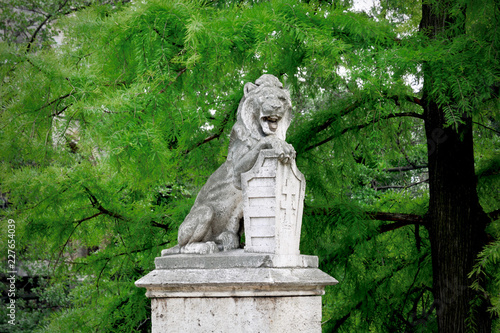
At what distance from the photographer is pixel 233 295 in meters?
3.55

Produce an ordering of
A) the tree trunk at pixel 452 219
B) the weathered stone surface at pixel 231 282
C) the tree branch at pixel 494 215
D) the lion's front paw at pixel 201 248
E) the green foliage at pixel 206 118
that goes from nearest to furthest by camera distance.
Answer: the weathered stone surface at pixel 231 282 < the lion's front paw at pixel 201 248 < the green foliage at pixel 206 118 < the tree trunk at pixel 452 219 < the tree branch at pixel 494 215

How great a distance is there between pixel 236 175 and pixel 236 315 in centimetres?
93

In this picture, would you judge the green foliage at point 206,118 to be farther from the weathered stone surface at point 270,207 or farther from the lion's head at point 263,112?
the weathered stone surface at point 270,207

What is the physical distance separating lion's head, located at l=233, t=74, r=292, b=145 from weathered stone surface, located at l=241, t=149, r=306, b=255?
10.6 inches

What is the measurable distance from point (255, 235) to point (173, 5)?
8.42 feet

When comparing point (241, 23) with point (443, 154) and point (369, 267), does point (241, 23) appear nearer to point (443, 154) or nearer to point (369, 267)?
point (443, 154)

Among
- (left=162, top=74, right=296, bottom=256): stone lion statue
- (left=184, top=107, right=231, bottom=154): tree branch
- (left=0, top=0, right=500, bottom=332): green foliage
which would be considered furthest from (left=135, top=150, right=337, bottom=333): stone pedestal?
(left=184, top=107, right=231, bottom=154): tree branch

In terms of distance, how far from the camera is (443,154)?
649 centimetres

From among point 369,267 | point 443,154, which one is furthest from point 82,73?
point 369,267

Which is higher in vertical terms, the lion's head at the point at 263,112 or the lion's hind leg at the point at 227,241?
the lion's head at the point at 263,112

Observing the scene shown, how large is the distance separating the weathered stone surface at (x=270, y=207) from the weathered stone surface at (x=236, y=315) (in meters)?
0.33

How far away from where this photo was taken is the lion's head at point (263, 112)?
393cm

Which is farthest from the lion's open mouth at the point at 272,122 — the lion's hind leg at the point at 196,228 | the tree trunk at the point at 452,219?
the tree trunk at the point at 452,219

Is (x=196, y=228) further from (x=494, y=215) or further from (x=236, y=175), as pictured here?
(x=494, y=215)
